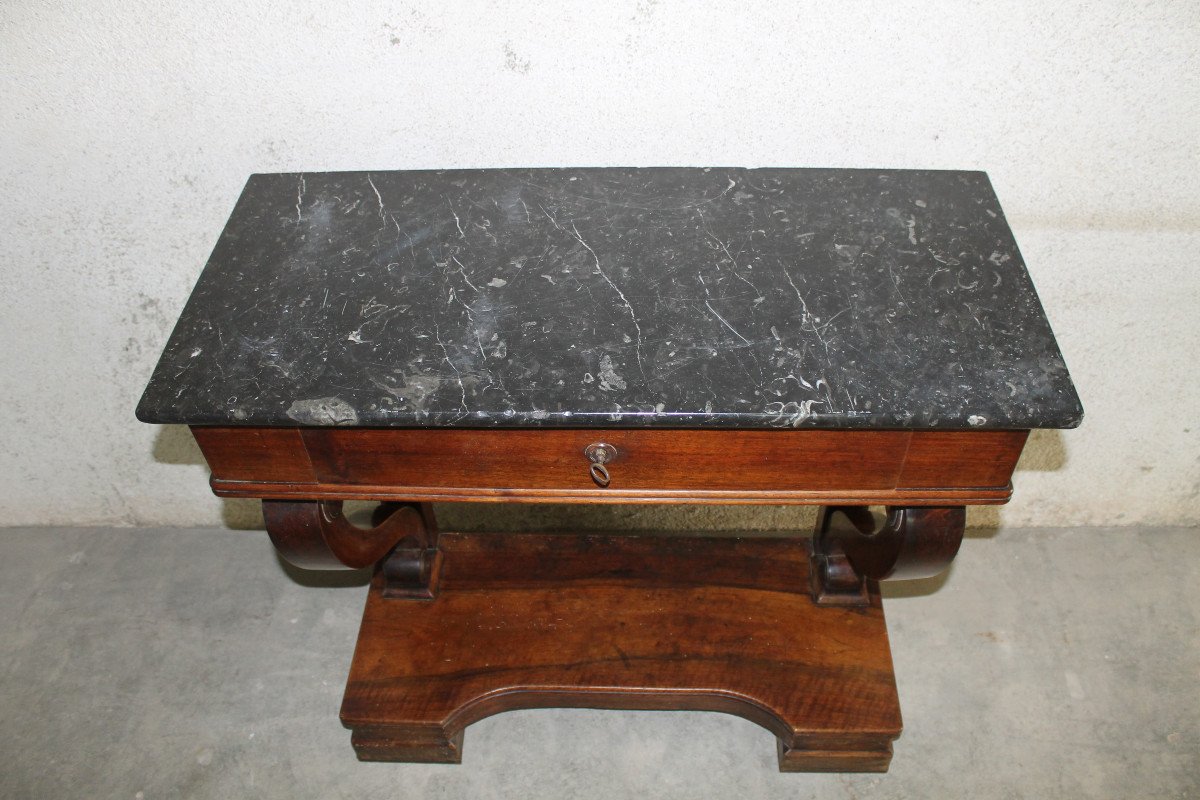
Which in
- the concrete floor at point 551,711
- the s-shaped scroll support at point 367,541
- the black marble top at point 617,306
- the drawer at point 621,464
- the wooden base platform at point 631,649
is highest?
the black marble top at point 617,306

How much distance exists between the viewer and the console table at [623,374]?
128 centimetres

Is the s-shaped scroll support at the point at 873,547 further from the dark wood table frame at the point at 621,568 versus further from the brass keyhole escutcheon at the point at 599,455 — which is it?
the brass keyhole escutcheon at the point at 599,455

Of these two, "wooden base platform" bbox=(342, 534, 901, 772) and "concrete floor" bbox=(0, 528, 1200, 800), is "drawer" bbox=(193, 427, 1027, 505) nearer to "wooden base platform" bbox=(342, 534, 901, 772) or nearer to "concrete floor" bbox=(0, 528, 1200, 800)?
"wooden base platform" bbox=(342, 534, 901, 772)

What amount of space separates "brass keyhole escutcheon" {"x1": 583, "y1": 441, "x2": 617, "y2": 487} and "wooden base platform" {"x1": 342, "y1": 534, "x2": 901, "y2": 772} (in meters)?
0.66

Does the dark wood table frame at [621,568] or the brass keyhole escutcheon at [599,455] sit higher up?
the brass keyhole escutcheon at [599,455]

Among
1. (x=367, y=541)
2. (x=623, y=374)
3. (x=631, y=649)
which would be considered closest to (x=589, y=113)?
(x=623, y=374)

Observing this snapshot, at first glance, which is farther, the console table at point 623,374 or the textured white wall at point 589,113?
the textured white wall at point 589,113

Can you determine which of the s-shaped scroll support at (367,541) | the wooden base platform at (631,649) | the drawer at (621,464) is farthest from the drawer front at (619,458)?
the wooden base platform at (631,649)

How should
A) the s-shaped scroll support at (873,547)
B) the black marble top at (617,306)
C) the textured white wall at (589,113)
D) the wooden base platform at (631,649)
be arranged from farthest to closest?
the wooden base platform at (631,649)
the textured white wall at (589,113)
the s-shaped scroll support at (873,547)
the black marble top at (617,306)

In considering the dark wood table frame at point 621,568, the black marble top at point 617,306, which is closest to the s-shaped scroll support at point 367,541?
Result: the dark wood table frame at point 621,568

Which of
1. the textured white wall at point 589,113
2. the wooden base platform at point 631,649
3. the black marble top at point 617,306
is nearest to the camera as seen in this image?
the black marble top at point 617,306

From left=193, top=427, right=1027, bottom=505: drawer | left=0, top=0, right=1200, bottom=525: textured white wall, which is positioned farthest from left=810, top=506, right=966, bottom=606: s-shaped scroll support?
left=0, top=0, right=1200, bottom=525: textured white wall

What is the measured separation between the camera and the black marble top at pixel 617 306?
127 centimetres

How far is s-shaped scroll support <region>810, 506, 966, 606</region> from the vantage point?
4.93 feet
